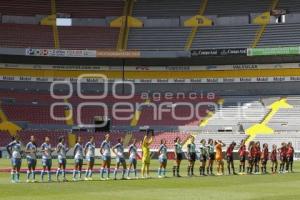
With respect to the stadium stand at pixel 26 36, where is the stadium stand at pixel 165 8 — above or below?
above

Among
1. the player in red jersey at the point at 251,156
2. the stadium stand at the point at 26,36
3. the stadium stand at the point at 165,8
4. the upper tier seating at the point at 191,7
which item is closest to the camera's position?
the player in red jersey at the point at 251,156

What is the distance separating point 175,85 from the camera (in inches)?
2552

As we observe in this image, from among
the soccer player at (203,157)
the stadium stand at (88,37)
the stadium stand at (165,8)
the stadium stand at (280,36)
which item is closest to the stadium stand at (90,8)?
the stadium stand at (88,37)

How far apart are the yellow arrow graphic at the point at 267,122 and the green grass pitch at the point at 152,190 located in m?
30.0

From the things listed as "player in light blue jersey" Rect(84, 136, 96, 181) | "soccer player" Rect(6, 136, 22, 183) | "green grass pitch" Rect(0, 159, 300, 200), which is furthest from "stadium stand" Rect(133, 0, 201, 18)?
"soccer player" Rect(6, 136, 22, 183)

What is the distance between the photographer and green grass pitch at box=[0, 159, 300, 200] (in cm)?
1870

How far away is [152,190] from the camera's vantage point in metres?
21.1

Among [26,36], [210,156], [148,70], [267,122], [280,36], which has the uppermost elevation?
[26,36]

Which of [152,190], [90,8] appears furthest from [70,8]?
[152,190]

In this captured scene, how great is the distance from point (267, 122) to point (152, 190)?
124 ft

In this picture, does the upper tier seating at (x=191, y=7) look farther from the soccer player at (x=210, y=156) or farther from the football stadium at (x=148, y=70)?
the soccer player at (x=210, y=156)

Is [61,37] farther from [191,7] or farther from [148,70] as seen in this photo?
[191,7]

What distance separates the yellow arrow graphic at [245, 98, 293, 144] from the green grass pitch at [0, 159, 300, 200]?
30.0m

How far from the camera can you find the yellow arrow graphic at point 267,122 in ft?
183
